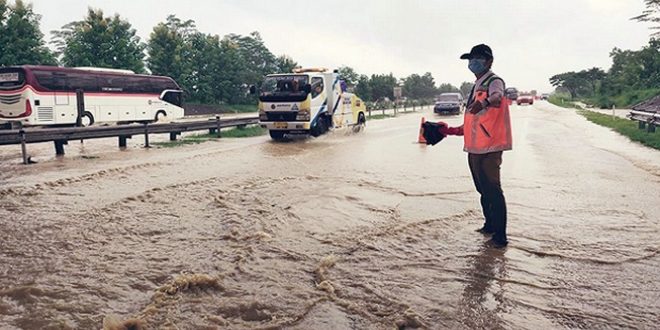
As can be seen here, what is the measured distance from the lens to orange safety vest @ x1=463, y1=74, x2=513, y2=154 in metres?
4.86

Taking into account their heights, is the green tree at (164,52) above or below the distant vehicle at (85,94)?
above

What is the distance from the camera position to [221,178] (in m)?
9.07

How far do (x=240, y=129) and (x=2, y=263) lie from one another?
17.7m

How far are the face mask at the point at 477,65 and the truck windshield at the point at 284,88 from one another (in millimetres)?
11587

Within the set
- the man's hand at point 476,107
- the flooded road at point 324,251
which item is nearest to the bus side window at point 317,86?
the flooded road at point 324,251

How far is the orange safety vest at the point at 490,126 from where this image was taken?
4859 millimetres

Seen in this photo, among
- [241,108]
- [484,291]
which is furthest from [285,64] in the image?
[484,291]

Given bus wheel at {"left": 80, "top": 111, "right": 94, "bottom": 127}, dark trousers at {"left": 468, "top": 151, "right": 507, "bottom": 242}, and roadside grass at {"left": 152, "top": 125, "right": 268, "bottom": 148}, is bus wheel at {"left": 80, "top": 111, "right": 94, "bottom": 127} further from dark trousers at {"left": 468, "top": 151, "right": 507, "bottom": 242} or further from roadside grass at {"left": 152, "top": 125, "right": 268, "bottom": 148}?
dark trousers at {"left": 468, "top": 151, "right": 507, "bottom": 242}

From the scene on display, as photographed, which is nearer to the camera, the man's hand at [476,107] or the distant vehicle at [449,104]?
the man's hand at [476,107]

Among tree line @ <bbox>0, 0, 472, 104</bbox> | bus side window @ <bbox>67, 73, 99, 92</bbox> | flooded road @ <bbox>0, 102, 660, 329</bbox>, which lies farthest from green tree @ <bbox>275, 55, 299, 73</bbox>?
flooded road @ <bbox>0, 102, 660, 329</bbox>

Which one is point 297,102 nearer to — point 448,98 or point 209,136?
point 209,136

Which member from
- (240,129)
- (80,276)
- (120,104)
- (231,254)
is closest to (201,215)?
(231,254)

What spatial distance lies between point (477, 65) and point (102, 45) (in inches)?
1569

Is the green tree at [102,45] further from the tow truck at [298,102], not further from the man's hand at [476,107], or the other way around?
the man's hand at [476,107]
